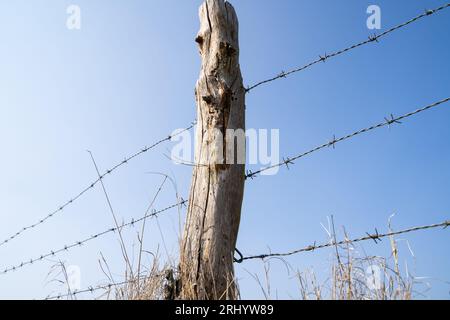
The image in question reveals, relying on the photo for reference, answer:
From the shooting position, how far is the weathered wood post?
6.40ft

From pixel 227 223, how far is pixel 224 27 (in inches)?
44.5

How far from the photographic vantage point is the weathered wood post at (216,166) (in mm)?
1950

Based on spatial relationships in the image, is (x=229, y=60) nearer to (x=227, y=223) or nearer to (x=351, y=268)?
(x=227, y=223)

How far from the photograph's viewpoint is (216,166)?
7.02 ft

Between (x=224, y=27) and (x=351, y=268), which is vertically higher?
(x=224, y=27)

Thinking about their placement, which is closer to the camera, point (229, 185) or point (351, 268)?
point (351, 268)
